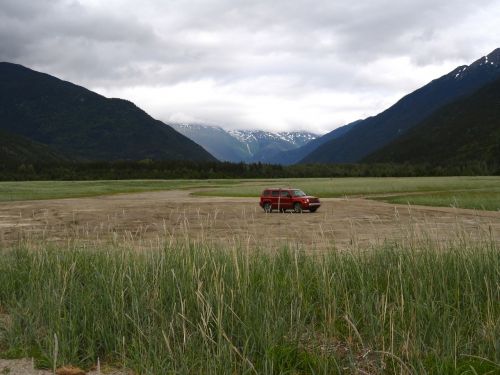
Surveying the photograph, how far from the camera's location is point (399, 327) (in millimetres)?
6480

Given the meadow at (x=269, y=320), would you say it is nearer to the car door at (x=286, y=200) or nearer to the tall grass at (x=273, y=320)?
the tall grass at (x=273, y=320)

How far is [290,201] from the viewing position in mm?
38094

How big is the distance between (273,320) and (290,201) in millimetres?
31767

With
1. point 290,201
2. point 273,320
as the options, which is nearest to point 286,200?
point 290,201

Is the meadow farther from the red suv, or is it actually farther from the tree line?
the tree line

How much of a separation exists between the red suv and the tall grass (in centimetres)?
2806

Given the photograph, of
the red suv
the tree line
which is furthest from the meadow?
the tree line

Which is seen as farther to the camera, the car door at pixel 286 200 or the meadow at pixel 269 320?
the car door at pixel 286 200

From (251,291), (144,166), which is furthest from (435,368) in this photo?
(144,166)

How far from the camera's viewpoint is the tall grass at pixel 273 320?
18.7ft

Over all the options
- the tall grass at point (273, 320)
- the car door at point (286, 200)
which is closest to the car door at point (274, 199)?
the car door at point (286, 200)

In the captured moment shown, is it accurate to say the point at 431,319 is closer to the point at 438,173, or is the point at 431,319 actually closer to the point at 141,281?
the point at 141,281

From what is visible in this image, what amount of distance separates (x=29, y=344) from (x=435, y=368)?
5509 millimetres

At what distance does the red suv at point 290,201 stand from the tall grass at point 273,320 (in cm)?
2806
